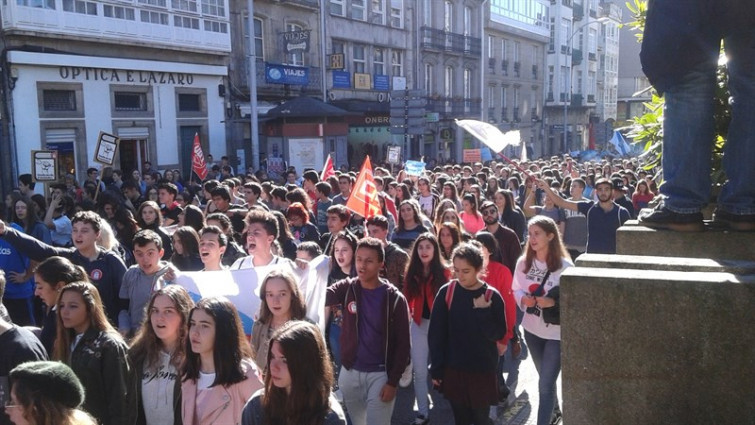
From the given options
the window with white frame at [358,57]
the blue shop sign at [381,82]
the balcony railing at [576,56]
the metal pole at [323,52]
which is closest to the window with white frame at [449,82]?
the blue shop sign at [381,82]

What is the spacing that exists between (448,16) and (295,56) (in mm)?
15680

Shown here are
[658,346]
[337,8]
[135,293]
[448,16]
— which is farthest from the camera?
[448,16]

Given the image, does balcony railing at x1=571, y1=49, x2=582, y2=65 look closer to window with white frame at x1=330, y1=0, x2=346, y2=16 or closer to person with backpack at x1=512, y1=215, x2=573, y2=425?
window with white frame at x1=330, y1=0, x2=346, y2=16

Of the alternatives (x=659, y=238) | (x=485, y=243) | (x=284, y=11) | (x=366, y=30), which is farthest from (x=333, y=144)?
(x=659, y=238)

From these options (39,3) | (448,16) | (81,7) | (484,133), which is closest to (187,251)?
(484,133)

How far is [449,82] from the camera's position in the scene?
42031 millimetres

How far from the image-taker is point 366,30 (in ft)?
108

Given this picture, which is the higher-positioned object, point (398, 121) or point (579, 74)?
point (579, 74)

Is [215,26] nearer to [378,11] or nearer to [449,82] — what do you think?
[378,11]

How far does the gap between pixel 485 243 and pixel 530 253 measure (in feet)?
2.53

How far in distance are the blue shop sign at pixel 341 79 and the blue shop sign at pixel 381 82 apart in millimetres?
2701

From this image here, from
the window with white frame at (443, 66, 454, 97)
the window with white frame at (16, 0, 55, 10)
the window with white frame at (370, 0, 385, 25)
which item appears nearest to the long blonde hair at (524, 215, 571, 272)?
the window with white frame at (16, 0, 55, 10)

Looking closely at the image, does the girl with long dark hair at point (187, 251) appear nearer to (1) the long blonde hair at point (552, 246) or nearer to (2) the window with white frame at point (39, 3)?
(1) the long blonde hair at point (552, 246)

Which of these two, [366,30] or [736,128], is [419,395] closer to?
[736,128]
